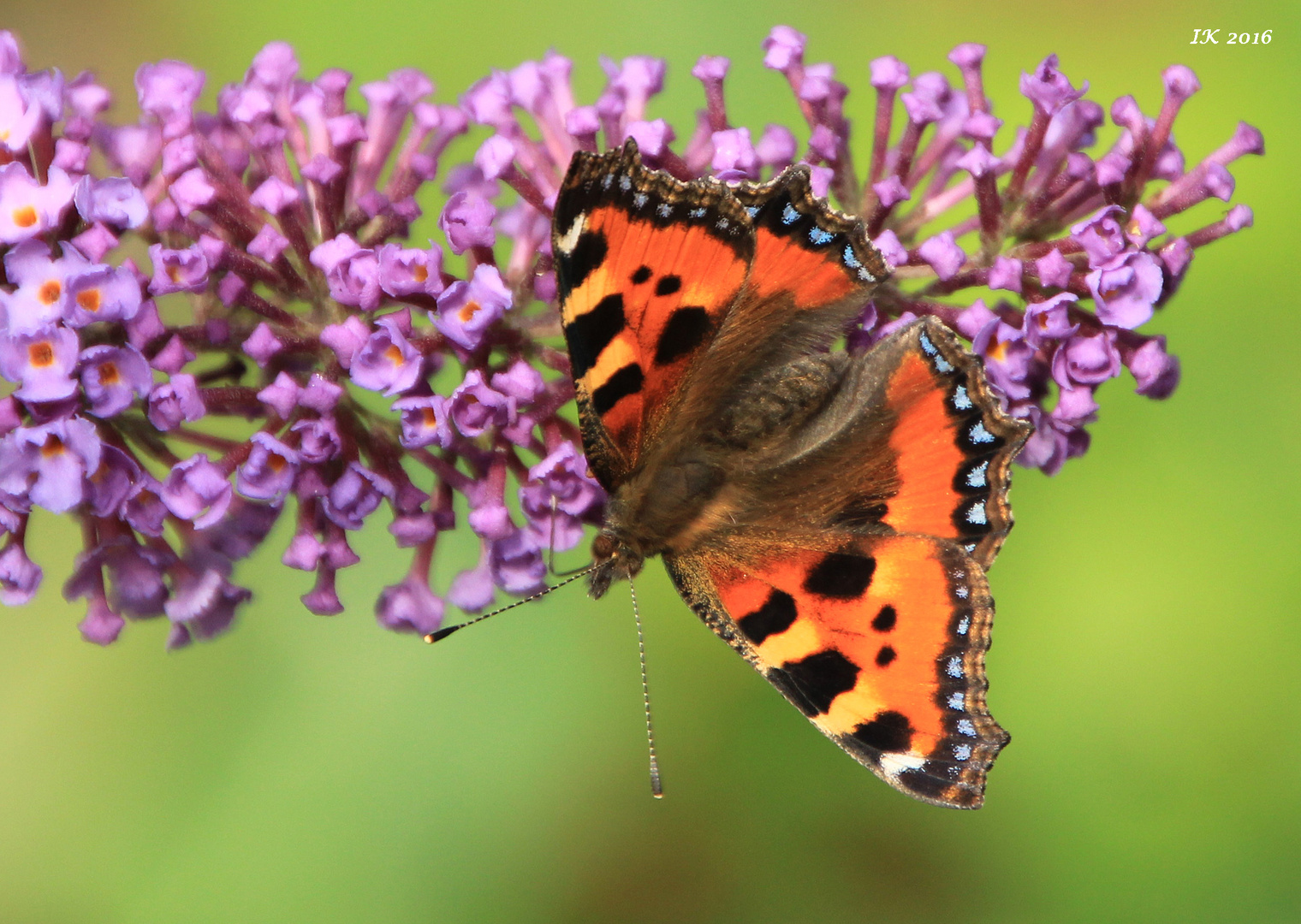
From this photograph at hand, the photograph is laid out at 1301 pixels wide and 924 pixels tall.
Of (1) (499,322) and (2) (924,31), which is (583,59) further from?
(1) (499,322)

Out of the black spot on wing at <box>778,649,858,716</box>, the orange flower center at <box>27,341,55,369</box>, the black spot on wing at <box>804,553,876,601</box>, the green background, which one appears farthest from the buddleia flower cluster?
the green background

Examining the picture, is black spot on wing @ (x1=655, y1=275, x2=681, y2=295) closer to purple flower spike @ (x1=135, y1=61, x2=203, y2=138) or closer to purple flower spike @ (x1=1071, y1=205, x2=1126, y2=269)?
purple flower spike @ (x1=1071, y1=205, x2=1126, y2=269)

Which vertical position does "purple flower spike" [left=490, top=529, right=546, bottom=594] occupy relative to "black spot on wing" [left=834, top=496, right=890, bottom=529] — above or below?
below

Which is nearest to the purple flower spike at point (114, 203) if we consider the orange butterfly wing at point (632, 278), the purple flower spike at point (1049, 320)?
the orange butterfly wing at point (632, 278)

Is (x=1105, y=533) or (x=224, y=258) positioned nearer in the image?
(x=224, y=258)

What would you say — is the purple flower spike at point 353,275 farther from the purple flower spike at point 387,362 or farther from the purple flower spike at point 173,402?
the purple flower spike at point 173,402

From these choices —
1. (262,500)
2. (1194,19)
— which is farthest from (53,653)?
(1194,19)
